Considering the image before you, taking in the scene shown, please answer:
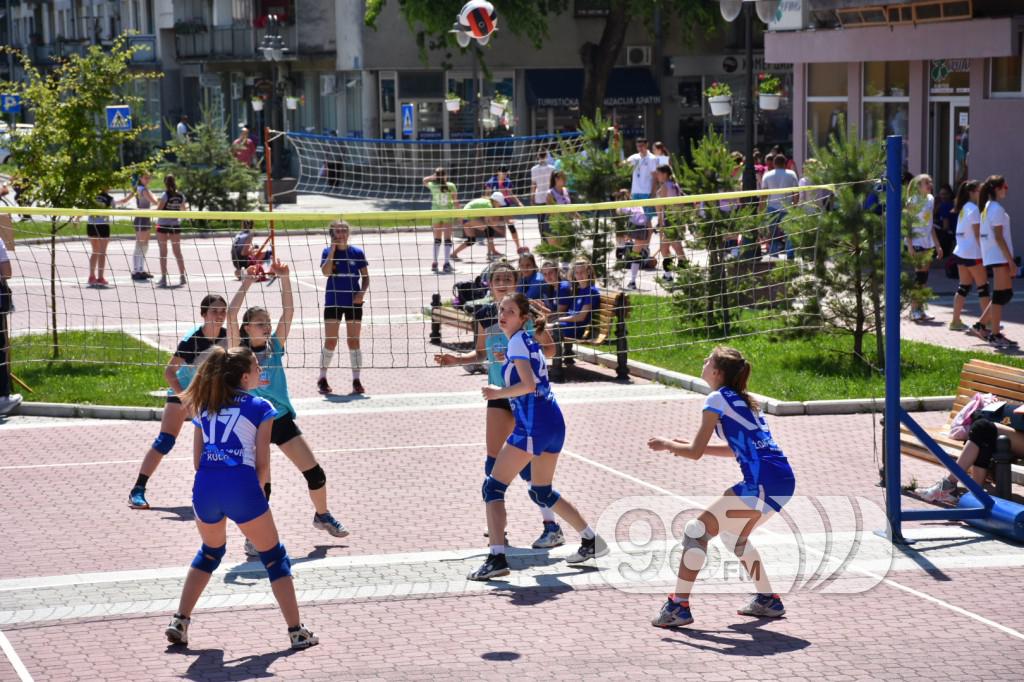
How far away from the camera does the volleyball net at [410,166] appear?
30578mm

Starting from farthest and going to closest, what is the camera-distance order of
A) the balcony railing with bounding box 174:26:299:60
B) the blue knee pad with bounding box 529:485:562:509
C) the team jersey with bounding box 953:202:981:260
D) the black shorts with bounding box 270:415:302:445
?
the balcony railing with bounding box 174:26:299:60
the team jersey with bounding box 953:202:981:260
the black shorts with bounding box 270:415:302:445
the blue knee pad with bounding box 529:485:562:509

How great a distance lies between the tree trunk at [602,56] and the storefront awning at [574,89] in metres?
1.65

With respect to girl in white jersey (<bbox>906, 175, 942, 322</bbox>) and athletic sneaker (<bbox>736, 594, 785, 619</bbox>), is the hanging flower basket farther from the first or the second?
athletic sneaker (<bbox>736, 594, 785, 619</bbox>)

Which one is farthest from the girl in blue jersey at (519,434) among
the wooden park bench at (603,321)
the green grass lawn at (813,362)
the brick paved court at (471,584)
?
the wooden park bench at (603,321)

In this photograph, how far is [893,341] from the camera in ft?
31.4

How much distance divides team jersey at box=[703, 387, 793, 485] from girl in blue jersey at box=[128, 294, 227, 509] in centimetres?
371

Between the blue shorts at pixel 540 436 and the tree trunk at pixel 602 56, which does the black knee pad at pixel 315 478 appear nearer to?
the blue shorts at pixel 540 436

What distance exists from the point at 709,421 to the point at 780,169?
17129mm

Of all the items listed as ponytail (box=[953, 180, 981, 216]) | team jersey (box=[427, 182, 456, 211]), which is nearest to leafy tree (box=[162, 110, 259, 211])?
team jersey (box=[427, 182, 456, 211])

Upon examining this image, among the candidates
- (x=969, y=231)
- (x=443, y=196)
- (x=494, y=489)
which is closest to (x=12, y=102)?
(x=443, y=196)

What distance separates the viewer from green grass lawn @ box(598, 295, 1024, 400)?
14250 mm

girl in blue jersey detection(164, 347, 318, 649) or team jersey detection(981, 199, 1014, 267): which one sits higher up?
team jersey detection(981, 199, 1014, 267)

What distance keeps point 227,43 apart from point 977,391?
157 feet

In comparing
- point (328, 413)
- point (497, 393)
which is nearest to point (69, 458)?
point (328, 413)
